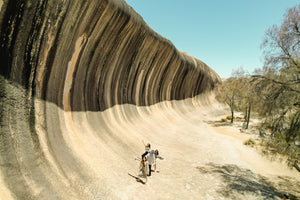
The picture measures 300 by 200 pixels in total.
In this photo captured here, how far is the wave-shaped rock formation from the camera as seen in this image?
15.4 ft

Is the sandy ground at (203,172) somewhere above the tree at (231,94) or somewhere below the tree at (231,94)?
below

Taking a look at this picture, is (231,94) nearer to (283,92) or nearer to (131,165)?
(283,92)

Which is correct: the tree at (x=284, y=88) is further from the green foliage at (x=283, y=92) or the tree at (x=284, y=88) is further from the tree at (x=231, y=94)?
the tree at (x=231, y=94)

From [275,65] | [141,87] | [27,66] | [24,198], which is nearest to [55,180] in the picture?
[24,198]

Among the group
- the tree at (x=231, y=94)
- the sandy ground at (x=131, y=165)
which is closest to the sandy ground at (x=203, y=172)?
the sandy ground at (x=131, y=165)

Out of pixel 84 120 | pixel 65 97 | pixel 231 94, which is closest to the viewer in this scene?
pixel 65 97

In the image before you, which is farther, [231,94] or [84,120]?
[231,94]

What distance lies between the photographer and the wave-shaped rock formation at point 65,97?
15.4 ft

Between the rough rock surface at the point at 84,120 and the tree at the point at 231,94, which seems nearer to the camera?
the rough rock surface at the point at 84,120

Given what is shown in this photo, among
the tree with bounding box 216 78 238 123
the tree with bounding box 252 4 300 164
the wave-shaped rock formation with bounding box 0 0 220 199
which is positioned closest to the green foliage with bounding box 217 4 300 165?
the tree with bounding box 252 4 300 164

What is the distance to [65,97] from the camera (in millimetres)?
7320

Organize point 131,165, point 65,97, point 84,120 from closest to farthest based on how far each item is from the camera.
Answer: point 65,97 < point 131,165 < point 84,120

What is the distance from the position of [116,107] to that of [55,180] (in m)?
6.58

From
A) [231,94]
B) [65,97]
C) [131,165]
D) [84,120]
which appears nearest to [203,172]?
[131,165]
